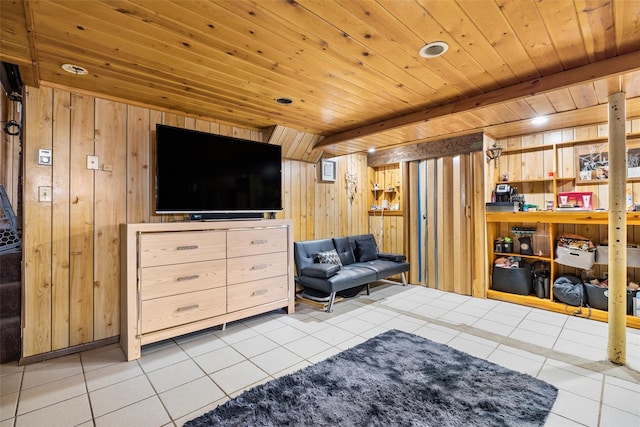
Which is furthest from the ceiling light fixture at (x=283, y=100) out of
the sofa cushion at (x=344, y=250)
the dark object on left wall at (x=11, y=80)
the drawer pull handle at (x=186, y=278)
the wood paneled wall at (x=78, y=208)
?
the sofa cushion at (x=344, y=250)

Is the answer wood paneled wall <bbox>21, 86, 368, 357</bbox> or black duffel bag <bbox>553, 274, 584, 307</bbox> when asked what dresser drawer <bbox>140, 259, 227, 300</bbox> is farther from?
black duffel bag <bbox>553, 274, 584, 307</bbox>

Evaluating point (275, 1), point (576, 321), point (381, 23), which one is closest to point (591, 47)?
point (381, 23)

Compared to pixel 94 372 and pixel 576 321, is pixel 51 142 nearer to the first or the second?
pixel 94 372

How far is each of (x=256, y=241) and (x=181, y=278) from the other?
84 centimetres

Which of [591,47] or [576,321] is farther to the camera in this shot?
[576,321]

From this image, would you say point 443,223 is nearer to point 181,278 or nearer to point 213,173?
point 213,173

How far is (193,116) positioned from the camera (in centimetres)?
335

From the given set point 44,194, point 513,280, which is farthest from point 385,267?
point 44,194

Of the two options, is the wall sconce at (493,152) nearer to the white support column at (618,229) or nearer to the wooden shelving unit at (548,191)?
the wooden shelving unit at (548,191)

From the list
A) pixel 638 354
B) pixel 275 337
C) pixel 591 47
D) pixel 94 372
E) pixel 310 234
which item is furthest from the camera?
pixel 310 234

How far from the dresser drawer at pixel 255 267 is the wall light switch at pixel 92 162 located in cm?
146

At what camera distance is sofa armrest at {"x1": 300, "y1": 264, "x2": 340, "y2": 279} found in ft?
11.9

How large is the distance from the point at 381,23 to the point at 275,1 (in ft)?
2.03

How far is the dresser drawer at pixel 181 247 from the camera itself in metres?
2.61
